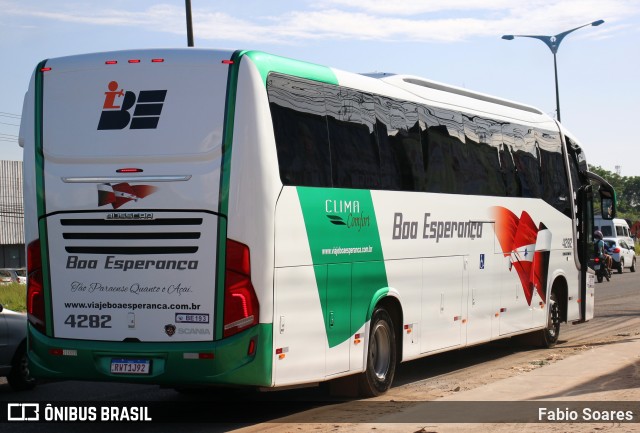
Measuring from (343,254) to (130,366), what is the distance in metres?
2.61

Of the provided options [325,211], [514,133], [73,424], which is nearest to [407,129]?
Answer: [325,211]

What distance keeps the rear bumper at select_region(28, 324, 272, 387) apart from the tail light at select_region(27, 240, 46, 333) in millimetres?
515

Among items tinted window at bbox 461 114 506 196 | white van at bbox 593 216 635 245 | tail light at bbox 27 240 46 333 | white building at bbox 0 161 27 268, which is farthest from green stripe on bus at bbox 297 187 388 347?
white building at bbox 0 161 27 268

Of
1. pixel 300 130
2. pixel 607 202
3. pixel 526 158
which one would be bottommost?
pixel 607 202

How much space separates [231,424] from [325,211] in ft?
7.61

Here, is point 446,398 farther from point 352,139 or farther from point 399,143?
point 399,143

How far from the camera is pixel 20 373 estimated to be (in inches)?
532

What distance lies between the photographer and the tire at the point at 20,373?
44.1 ft

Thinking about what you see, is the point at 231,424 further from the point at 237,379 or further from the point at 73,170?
the point at 73,170

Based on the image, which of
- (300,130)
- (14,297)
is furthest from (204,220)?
(14,297)

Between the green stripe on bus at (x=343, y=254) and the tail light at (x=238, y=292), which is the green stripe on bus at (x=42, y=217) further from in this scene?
the green stripe on bus at (x=343, y=254)

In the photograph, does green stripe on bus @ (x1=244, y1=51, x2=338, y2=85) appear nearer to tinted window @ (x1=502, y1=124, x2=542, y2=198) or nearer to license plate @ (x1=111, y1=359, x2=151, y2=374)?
license plate @ (x1=111, y1=359, x2=151, y2=374)

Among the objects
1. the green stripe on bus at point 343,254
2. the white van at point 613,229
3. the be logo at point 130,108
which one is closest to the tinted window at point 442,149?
the green stripe on bus at point 343,254

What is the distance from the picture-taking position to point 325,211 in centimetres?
1122
